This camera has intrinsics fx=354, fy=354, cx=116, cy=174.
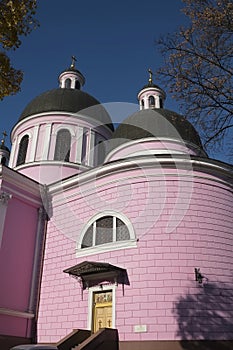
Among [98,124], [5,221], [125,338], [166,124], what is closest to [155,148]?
[166,124]

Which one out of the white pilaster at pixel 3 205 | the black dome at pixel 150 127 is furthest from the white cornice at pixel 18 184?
the black dome at pixel 150 127

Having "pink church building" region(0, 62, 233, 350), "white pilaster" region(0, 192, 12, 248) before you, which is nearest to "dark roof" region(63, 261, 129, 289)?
"pink church building" region(0, 62, 233, 350)

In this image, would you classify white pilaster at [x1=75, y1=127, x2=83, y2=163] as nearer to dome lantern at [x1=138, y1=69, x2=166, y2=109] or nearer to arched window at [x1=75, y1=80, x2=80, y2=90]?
dome lantern at [x1=138, y1=69, x2=166, y2=109]

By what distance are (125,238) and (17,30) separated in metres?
7.82

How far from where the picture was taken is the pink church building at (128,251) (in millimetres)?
10891

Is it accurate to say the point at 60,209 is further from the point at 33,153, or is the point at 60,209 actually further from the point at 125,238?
the point at 33,153

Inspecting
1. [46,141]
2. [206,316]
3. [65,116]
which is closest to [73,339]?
[206,316]

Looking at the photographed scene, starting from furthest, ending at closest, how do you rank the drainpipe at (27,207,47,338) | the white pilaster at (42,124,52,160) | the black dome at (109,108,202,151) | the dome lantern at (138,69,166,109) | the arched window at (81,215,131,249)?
the dome lantern at (138,69,166,109) → the white pilaster at (42,124,52,160) → the black dome at (109,108,202,151) → the drainpipe at (27,207,47,338) → the arched window at (81,215,131,249)

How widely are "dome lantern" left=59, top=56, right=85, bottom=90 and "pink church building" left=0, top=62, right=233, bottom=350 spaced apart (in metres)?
8.67

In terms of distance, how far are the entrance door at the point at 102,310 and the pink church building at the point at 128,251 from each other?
31mm

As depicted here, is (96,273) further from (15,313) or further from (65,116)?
(65,116)

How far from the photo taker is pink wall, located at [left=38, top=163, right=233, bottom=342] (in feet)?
35.4

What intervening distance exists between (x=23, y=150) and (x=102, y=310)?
11029 mm

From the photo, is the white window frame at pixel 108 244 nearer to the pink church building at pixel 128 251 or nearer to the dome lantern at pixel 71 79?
the pink church building at pixel 128 251
